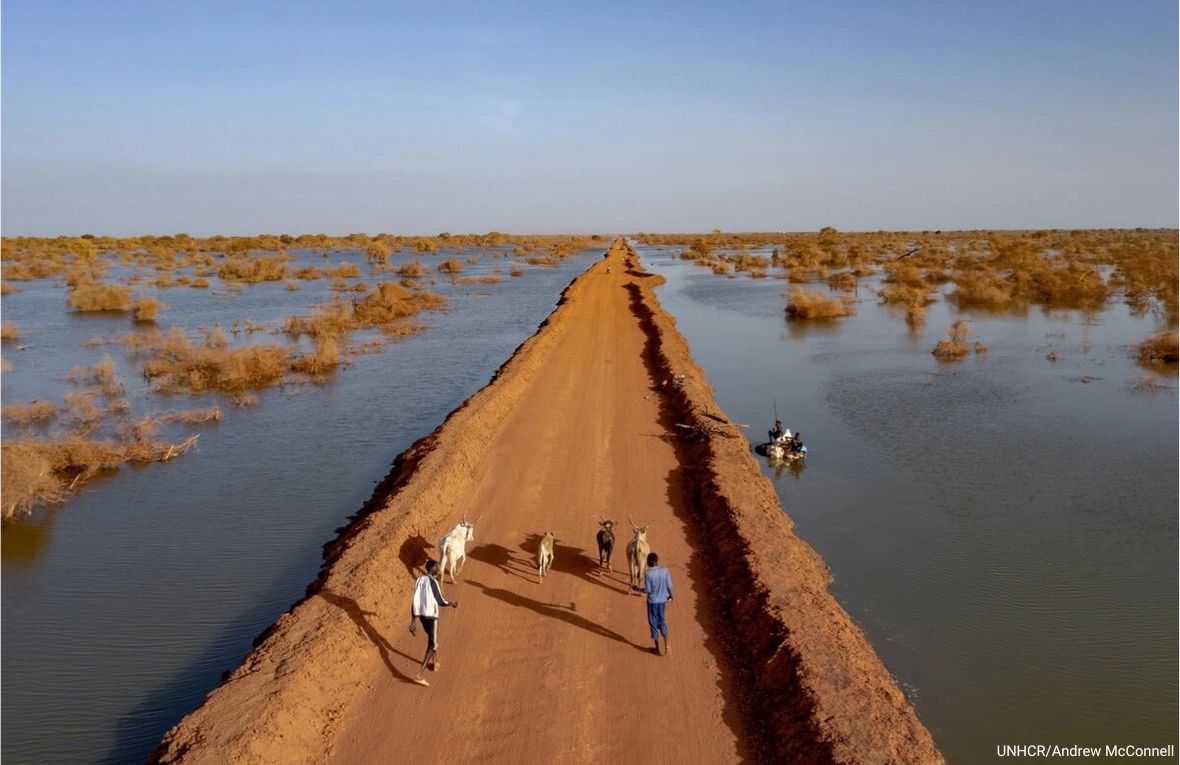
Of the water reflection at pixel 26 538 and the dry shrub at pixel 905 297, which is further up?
the dry shrub at pixel 905 297

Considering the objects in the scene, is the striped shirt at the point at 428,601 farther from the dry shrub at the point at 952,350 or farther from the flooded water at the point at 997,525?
the dry shrub at the point at 952,350

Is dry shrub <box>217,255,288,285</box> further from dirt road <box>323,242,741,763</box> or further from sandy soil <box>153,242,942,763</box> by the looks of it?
dirt road <box>323,242,741,763</box>

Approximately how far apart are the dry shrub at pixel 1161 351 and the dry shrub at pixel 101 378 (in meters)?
40.1

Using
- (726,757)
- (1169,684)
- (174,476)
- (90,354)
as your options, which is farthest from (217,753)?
(90,354)

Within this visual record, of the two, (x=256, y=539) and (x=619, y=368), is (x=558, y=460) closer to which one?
(x=256, y=539)

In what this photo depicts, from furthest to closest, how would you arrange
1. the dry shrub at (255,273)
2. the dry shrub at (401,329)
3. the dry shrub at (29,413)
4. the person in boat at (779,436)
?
the dry shrub at (255,273) → the dry shrub at (401,329) → the dry shrub at (29,413) → the person in boat at (779,436)

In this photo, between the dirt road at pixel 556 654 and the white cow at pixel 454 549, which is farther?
the white cow at pixel 454 549

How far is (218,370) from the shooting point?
2686cm

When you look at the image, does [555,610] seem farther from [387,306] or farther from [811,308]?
[387,306]

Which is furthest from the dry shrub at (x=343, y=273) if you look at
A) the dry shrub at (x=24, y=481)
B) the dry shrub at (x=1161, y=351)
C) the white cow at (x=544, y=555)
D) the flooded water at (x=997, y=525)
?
the white cow at (x=544, y=555)

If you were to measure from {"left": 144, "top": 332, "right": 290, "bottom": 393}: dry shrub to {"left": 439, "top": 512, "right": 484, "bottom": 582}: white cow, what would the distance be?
19.2 m

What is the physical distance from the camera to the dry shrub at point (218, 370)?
2628 centimetres

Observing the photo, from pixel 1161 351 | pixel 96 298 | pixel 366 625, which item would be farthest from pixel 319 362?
pixel 1161 351

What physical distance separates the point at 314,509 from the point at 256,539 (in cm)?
Answer: 155
